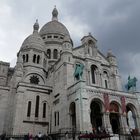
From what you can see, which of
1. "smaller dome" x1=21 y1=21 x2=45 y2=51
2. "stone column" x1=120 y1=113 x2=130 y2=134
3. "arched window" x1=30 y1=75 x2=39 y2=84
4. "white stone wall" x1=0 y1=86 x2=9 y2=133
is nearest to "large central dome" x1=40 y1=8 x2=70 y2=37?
"smaller dome" x1=21 y1=21 x2=45 y2=51

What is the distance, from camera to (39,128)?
31312mm

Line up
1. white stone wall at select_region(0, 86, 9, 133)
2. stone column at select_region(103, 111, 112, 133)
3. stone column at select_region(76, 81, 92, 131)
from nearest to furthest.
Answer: stone column at select_region(76, 81, 92, 131) → stone column at select_region(103, 111, 112, 133) → white stone wall at select_region(0, 86, 9, 133)

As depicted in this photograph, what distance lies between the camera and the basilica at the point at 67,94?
26.8 m

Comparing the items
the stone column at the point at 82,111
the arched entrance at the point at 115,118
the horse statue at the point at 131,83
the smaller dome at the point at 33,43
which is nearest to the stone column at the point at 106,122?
the arched entrance at the point at 115,118

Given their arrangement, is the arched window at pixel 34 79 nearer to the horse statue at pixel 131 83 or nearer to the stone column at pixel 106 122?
the stone column at pixel 106 122

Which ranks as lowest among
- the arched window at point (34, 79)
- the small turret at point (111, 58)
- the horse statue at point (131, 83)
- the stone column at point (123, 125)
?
the stone column at point (123, 125)

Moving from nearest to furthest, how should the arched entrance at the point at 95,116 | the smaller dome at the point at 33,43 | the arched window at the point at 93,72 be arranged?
the arched entrance at the point at 95,116
the arched window at the point at 93,72
the smaller dome at the point at 33,43

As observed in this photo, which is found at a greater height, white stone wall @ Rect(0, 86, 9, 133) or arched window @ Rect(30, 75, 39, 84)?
arched window @ Rect(30, 75, 39, 84)

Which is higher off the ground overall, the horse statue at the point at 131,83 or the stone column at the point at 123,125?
the horse statue at the point at 131,83

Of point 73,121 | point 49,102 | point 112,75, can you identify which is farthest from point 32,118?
point 112,75

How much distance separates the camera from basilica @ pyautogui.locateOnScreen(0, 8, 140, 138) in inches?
1054

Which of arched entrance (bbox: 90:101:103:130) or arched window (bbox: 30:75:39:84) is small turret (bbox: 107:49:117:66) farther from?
arched window (bbox: 30:75:39:84)

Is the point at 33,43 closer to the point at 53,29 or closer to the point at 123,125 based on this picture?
the point at 53,29

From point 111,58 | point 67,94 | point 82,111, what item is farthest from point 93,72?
point 82,111
